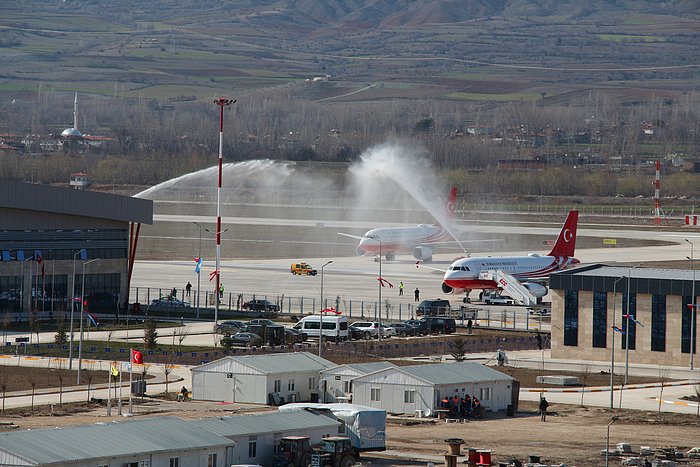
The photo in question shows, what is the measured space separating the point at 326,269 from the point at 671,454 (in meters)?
85.6

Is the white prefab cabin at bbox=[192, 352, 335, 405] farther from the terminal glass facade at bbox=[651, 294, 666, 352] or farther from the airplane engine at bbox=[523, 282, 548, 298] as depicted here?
the airplane engine at bbox=[523, 282, 548, 298]

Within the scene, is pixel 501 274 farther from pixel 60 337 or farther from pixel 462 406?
pixel 462 406

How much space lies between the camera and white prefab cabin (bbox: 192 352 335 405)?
66.9 metres

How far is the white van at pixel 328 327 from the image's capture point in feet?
300

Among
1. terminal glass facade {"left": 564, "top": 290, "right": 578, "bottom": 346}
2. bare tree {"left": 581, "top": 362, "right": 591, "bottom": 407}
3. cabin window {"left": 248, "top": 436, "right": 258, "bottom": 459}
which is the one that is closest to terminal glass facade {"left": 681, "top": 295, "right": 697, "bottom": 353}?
bare tree {"left": 581, "top": 362, "right": 591, "bottom": 407}

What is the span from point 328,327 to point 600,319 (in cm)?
1709

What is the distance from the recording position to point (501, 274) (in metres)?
115

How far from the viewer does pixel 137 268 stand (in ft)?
448

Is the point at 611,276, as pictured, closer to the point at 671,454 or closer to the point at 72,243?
the point at 671,454

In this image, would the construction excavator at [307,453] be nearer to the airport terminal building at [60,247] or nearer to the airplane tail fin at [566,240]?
the airport terminal building at [60,247]

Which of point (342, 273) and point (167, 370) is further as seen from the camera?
point (342, 273)

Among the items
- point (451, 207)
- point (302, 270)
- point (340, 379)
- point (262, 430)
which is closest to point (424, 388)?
point (340, 379)

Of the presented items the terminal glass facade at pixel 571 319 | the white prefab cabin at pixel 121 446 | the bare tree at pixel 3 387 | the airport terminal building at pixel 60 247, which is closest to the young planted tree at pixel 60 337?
the bare tree at pixel 3 387

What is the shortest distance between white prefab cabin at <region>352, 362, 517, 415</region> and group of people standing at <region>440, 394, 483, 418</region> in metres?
0.31
